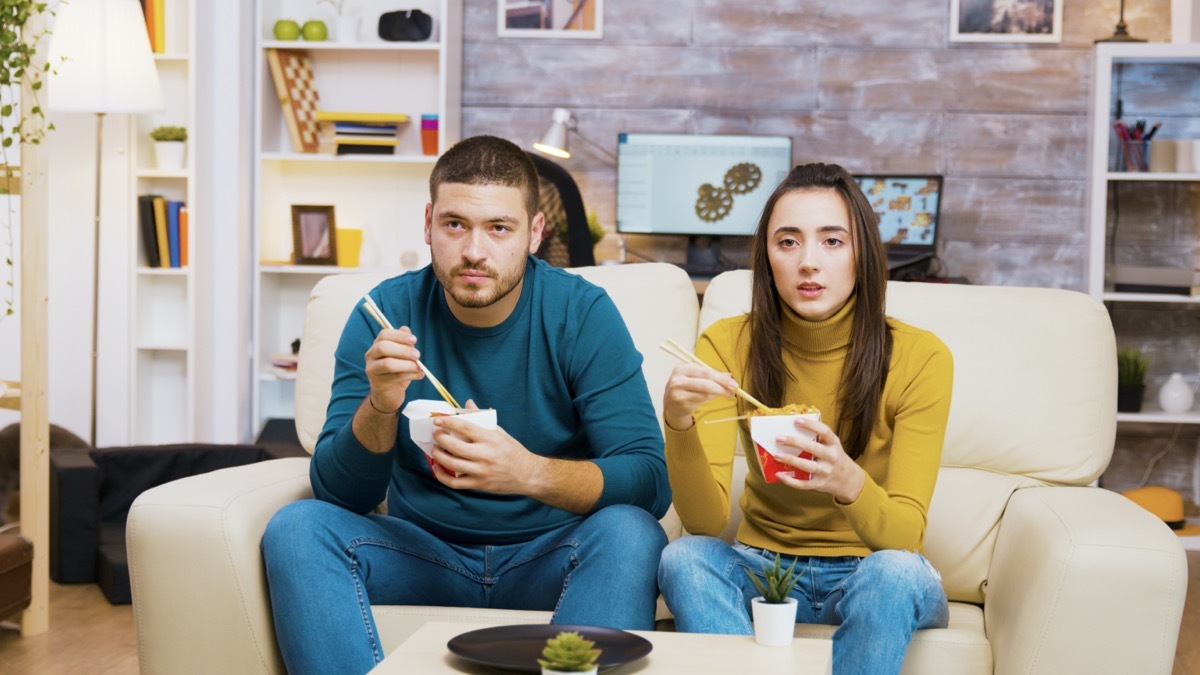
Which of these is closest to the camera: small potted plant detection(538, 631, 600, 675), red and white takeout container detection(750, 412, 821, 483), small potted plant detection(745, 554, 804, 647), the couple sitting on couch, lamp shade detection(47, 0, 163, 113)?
small potted plant detection(538, 631, 600, 675)

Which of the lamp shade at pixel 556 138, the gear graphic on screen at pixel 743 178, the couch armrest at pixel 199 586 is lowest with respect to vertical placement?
the couch armrest at pixel 199 586

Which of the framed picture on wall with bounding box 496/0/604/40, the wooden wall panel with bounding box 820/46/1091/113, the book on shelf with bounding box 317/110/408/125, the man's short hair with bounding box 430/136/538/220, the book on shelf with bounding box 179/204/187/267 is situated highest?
the framed picture on wall with bounding box 496/0/604/40

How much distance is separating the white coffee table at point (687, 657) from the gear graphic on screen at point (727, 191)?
Answer: 122 inches

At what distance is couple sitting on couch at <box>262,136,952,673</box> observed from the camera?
1.70 metres

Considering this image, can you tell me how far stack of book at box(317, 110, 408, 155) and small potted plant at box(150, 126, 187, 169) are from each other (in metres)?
0.50

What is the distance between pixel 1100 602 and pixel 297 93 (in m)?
3.73

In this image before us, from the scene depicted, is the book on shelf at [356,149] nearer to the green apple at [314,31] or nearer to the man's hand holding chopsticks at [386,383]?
the green apple at [314,31]

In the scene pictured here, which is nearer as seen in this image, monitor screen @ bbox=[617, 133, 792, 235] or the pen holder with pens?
the pen holder with pens

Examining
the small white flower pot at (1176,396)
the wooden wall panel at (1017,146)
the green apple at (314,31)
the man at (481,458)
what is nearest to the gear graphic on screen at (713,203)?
the wooden wall panel at (1017,146)

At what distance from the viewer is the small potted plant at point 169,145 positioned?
4.30m

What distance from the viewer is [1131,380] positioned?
4.34m

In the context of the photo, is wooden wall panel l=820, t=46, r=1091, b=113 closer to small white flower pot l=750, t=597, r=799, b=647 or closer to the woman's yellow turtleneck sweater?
the woman's yellow turtleneck sweater

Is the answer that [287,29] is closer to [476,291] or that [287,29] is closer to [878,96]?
[878,96]

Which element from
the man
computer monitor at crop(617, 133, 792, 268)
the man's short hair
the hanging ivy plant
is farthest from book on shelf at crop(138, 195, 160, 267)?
the man's short hair
